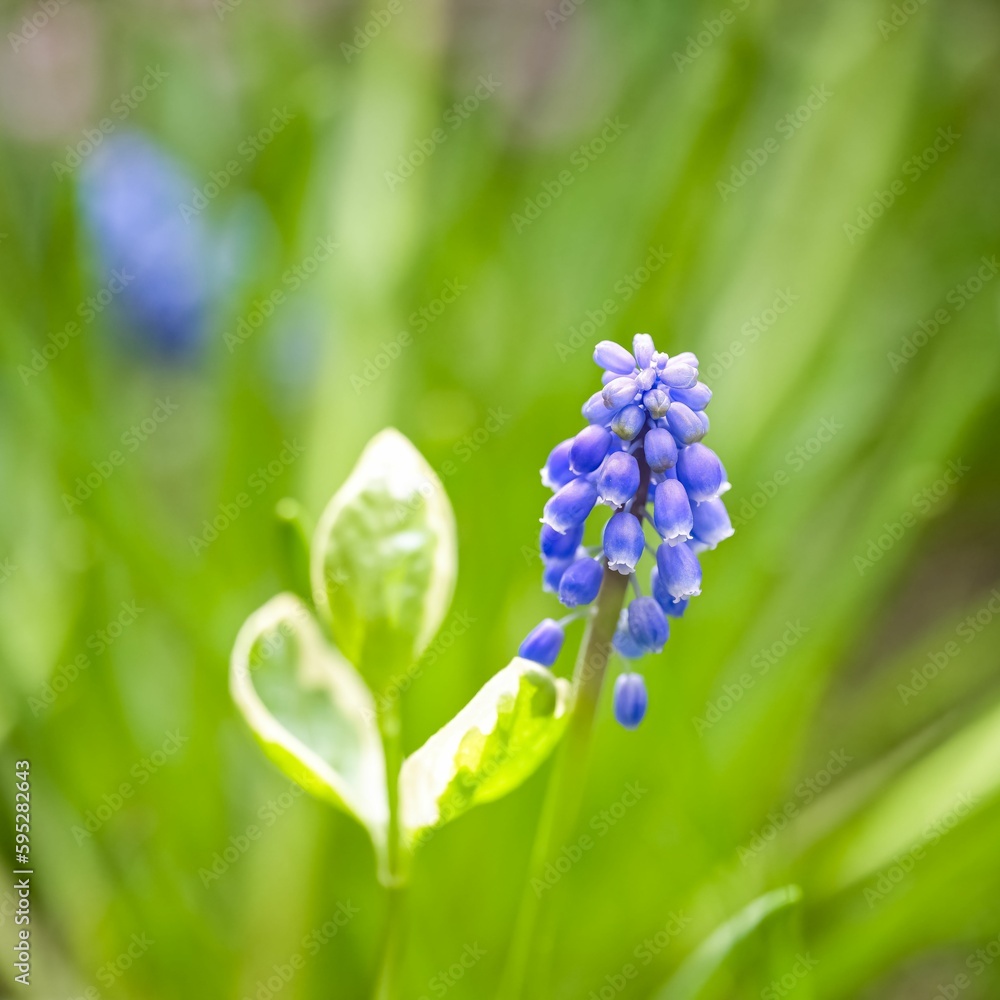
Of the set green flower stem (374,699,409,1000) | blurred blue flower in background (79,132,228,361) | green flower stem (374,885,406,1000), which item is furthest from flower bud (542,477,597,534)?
blurred blue flower in background (79,132,228,361)

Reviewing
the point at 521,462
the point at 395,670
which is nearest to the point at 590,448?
the point at 395,670

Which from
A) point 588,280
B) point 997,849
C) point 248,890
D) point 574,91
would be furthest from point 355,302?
point 574,91

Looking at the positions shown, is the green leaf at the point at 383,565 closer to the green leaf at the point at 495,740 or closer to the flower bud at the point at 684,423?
the green leaf at the point at 495,740

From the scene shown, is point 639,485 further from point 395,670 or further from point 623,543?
point 395,670

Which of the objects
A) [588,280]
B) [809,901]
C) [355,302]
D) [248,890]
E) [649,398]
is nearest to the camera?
[649,398]

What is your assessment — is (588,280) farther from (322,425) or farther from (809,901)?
(809,901)

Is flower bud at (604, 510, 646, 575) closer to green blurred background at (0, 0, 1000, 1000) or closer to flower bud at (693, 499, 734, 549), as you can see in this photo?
flower bud at (693, 499, 734, 549)

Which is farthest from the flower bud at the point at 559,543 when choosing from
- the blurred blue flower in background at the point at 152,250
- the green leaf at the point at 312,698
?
the blurred blue flower in background at the point at 152,250
